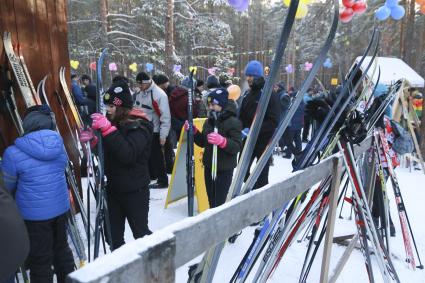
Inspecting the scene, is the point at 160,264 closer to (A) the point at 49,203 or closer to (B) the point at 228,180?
(A) the point at 49,203

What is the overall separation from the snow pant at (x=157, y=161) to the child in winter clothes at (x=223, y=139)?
5.79 feet

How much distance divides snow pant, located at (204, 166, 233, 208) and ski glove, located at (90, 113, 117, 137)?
58.1 inches

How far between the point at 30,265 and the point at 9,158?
30.6 inches

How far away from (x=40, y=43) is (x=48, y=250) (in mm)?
2243

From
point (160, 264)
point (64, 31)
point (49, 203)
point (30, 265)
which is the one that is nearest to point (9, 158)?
point (49, 203)

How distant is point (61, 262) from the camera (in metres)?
2.59

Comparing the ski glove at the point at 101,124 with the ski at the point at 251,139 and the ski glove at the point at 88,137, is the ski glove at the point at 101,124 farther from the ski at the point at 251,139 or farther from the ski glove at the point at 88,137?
the ski at the point at 251,139

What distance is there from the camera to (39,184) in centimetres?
232

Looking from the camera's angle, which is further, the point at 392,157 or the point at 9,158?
the point at 392,157

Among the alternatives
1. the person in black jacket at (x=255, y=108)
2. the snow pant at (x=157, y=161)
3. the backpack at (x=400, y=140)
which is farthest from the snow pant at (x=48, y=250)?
the backpack at (x=400, y=140)

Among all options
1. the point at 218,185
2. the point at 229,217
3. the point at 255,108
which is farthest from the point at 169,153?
the point at 229,217

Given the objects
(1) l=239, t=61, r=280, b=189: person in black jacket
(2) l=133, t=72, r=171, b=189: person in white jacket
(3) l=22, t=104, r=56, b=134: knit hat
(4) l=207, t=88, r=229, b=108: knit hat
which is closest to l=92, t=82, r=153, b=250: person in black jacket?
(3) l=22, t=104, r=56, b=134: knit hat

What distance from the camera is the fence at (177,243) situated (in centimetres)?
67

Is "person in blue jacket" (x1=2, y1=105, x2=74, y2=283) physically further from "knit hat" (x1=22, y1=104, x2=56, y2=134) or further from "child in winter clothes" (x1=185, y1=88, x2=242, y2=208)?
"child in winter clothes" (x1=185, y1=88, x2=242, y2=208)
